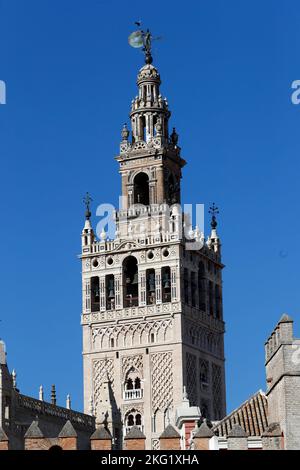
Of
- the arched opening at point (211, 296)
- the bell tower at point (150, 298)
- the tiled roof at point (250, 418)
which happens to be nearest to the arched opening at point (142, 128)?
the bell tower at point (150, 298)

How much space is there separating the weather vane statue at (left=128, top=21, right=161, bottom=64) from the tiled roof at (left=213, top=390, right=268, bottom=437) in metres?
48.6

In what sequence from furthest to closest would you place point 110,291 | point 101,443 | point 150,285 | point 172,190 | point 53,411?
point 172,190
point 110,291
point 150,285
point 53,411
point 101,443

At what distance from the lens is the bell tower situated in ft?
327

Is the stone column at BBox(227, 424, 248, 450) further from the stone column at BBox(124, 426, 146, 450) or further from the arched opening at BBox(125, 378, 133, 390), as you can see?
the arched opening at BBox(125, 378, 133, 390)

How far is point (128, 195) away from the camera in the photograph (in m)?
105

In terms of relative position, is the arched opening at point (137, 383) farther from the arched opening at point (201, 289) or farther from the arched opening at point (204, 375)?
the arched opening at point (201, 289)

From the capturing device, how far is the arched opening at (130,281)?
103 meters

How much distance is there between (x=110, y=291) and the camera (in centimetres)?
10338

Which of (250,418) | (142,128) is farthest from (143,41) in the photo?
(250,418)

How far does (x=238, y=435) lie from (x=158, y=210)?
170 feet

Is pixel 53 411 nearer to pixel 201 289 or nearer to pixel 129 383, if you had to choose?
pixel 129 383

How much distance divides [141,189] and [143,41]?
984 cm
